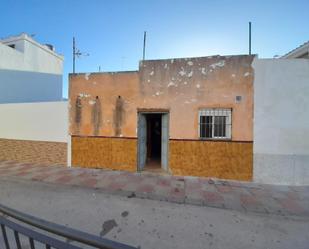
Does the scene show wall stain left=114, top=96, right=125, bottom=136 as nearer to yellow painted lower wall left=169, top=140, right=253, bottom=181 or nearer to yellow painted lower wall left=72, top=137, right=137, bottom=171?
yellow painted lower wall left=72, top=137, right=137, bottom=171

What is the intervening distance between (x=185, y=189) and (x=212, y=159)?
5.71ft

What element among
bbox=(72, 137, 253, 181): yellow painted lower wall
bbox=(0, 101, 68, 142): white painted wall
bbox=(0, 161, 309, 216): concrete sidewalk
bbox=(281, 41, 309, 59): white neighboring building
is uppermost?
bbox=(281, 41, 309, 59): white neighboring building

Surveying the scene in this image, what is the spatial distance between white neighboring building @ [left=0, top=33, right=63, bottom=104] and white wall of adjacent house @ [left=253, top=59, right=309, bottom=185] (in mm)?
15178

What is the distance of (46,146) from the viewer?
9.12m

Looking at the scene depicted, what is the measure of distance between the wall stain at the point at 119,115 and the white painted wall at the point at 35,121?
2367 mm

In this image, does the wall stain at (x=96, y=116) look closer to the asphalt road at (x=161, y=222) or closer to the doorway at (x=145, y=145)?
the doorway at (x=145, y=145)

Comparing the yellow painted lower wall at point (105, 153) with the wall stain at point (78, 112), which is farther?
the wall stain at point (78, 112)

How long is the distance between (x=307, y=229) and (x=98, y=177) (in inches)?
232

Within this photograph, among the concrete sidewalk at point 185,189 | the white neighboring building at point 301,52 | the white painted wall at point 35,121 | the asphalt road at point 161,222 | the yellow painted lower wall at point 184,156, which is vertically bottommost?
the asphalt road at point 161,222

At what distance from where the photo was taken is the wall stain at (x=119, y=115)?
802 centimetres

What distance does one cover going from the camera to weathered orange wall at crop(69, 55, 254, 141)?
695 cm

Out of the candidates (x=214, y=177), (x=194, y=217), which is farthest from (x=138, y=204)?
(x=214, y=177)

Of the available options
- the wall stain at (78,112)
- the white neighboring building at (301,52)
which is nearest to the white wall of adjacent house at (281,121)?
the white neighboring building at (301,52)

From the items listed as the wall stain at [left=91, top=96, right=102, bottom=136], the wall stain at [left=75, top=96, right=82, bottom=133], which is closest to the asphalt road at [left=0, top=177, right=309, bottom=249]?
the wall stain at [left=91, top=96, right=102, bottom=136]
